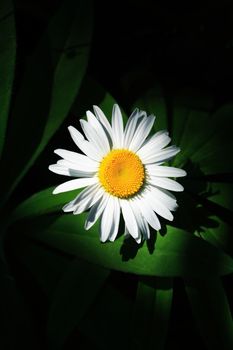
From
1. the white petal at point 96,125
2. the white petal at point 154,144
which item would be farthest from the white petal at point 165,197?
the white petal at point 96,125

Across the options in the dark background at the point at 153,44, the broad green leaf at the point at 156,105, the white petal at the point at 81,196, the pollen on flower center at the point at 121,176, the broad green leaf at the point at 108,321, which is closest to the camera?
the white petal at the point at 81,196

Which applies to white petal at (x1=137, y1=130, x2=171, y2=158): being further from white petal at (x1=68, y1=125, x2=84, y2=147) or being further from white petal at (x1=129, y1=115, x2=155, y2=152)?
white petal at (x1=68, y1=125, x2=84, y2=147)

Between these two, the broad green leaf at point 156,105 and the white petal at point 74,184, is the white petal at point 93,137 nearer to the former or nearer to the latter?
the white petal at point 74,184
